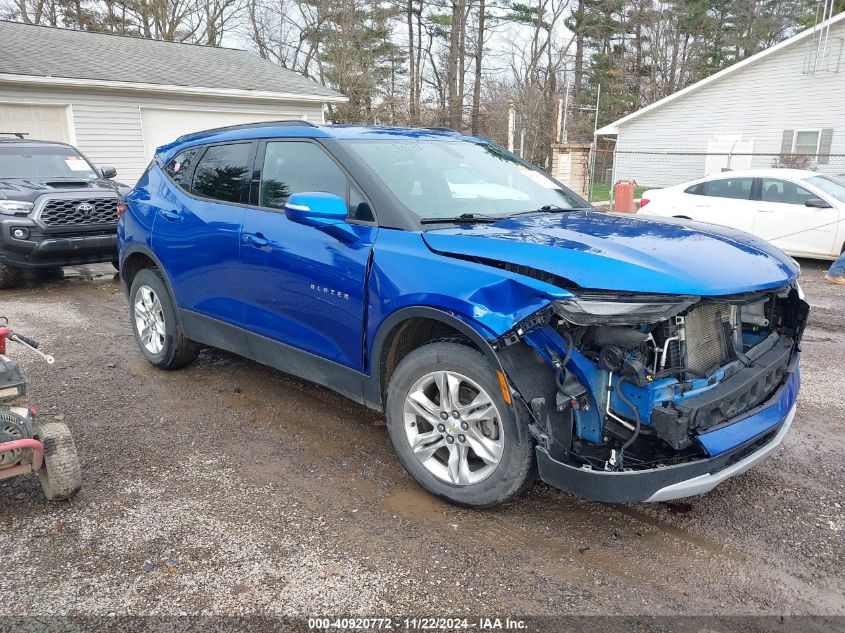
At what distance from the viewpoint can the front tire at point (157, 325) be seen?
4922 mm

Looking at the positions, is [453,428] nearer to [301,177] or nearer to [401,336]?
[401,336]

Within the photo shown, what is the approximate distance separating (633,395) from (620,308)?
37cm

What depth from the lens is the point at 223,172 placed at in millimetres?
4445

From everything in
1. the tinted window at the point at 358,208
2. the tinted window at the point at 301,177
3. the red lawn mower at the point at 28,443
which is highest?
the tinted window at the point at 301,177

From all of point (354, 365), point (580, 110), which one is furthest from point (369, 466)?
point (580, 110)

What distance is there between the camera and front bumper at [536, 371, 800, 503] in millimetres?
2555

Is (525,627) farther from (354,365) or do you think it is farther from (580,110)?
(580,110)

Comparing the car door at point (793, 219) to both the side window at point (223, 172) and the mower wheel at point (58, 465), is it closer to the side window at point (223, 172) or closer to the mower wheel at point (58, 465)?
the side window at point (223, 172)

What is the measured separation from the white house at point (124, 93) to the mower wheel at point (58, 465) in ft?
43.6

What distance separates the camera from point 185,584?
262cm

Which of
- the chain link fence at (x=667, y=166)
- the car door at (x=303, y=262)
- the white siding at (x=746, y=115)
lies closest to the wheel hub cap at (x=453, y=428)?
the car door at (x=303, y=262)

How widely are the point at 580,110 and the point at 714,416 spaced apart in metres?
35.4

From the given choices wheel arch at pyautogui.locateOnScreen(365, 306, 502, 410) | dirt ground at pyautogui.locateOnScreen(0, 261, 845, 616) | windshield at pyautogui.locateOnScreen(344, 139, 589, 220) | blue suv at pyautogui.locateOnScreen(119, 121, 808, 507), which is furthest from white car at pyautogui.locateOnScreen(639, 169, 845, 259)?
wheel arch at pyautogui.locateOnScreen(365, 306, 502, 410)

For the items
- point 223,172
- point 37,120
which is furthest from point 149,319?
point 37,120
